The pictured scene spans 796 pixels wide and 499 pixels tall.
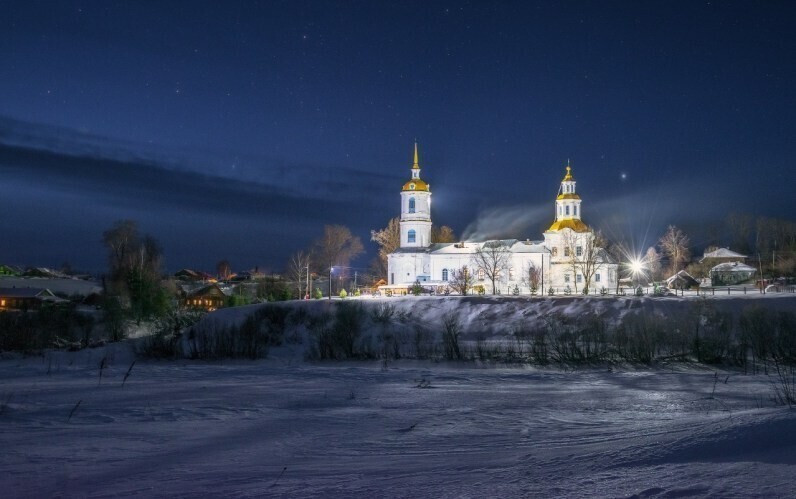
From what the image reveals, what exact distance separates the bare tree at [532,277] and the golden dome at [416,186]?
16.4 meters

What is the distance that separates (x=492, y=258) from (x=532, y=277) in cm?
Answer: 532

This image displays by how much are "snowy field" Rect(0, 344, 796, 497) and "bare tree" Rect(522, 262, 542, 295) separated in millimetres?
48566

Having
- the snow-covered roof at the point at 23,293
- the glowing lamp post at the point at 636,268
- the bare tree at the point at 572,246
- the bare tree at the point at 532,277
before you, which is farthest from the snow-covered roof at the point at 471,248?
the snow-covered roof at the point at 23,293

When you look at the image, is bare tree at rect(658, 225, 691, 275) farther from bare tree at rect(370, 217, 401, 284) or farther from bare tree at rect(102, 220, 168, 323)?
bare tree at rect(102, 220, 168, 323)

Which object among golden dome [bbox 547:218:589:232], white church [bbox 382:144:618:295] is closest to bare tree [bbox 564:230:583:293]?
white church [bbox 382:144:618:295]

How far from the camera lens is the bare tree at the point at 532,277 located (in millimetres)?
67725

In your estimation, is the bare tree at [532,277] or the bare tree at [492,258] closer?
the bare tree at [532,277]

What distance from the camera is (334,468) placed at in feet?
28.8

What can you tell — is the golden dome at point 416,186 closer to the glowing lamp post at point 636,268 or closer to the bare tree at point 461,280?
the bare tree at point 461,280

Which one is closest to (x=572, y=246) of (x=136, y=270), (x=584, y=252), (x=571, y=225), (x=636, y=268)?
(x=584, y=252)

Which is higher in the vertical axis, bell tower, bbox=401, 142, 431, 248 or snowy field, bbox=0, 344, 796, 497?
bell tower, bbox=401, 142, 431, 248

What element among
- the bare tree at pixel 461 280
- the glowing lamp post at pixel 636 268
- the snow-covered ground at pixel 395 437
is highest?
the glowing lamp post at pixel 636 268

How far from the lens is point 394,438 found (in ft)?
35.6

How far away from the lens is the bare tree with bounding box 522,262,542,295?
67.7 m
